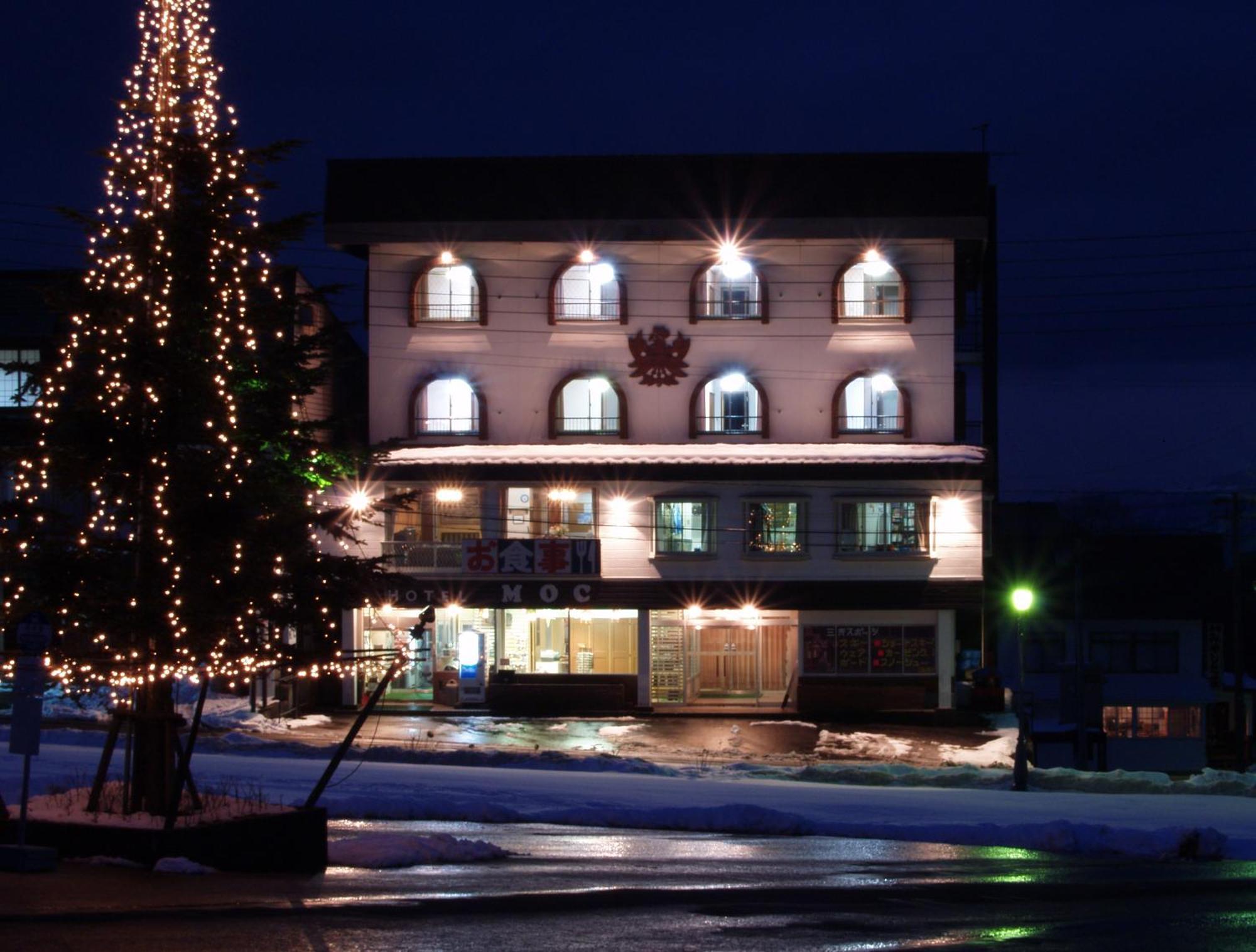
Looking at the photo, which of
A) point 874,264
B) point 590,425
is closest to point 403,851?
point 590,425

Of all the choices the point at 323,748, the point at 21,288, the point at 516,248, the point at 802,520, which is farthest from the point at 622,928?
the point at 21,288

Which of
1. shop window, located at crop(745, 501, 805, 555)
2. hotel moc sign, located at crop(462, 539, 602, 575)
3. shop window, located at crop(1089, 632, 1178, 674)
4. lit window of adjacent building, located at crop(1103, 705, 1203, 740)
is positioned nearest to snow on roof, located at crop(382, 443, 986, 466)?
shop window, located at crop(745, 501, 805, 555)

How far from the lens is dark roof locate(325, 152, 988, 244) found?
39.3m

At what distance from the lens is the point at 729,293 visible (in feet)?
131

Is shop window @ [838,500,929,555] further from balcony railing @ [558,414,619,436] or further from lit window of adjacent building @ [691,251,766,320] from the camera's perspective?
balcony railing @ [558,414,619,436]

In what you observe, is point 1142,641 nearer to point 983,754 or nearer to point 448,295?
point 983,754

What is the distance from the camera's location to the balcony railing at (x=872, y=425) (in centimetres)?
3959

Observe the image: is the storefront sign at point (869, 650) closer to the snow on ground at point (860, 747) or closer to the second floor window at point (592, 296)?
the snow on ground at point (860, 747)

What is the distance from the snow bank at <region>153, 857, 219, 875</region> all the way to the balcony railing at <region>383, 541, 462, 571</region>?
81.3 feet

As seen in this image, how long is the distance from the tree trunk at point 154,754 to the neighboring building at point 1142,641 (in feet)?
103

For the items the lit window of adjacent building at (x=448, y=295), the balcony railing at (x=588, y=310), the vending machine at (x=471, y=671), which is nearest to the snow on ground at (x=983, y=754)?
the vending machine at (x=471, y=671)

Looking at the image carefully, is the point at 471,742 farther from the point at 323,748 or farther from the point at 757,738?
the point at 757,738

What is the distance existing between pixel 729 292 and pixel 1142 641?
19.1m

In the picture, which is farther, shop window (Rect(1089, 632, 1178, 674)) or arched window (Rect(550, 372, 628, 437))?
shop window (Rect(1089, 632, 1178, 674))
